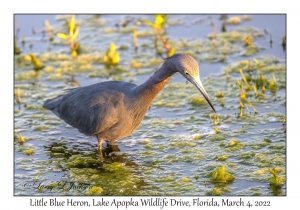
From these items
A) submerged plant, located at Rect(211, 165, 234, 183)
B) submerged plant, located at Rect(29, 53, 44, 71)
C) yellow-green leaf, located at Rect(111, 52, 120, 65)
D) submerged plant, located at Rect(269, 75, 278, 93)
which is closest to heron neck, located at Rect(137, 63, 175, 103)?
submerged plant, located at Rect(211, 165, 234, 183)

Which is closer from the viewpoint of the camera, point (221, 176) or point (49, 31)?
point (221, 176)

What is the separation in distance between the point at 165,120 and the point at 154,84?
1.35m

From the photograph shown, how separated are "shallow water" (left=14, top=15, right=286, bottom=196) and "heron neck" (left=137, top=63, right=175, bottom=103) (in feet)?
2.64

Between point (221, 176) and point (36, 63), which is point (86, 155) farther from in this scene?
point (36, 63)

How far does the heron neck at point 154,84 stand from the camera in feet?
20.2

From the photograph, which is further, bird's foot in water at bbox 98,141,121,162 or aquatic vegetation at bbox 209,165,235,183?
bird's foot in water at bbox 98,141,121,162

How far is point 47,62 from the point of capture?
938 cm

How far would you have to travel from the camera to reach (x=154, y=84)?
20.6 ft

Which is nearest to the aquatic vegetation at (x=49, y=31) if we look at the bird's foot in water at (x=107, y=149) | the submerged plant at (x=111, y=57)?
the submerged plant at (x=111, y=57)

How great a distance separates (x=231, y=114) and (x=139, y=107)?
5.72ft

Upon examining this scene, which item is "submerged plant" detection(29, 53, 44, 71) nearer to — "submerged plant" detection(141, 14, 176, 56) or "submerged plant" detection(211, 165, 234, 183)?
"submerged plant" detection(141, 14, 176, 56)

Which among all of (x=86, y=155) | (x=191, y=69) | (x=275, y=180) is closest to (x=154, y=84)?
(x=191, y=69)

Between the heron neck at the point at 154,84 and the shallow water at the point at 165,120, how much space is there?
0.80m

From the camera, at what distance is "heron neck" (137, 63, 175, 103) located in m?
6.15
